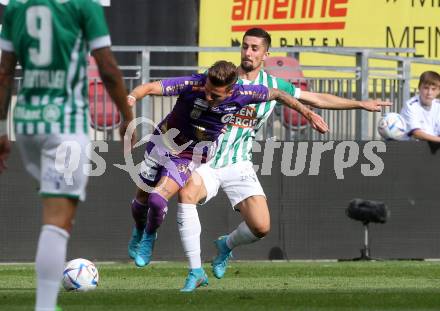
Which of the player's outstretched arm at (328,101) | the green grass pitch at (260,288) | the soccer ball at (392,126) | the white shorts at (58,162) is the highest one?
the player's outstretched arm at (328,101)

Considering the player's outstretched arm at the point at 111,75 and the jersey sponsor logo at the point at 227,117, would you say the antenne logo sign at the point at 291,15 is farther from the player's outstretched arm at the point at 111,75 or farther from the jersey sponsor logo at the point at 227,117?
the player's outstretched arm at the point at 111,75

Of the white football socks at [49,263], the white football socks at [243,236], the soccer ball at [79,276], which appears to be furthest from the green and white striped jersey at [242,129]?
the white football socks at [49,263]

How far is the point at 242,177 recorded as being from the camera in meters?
12.0

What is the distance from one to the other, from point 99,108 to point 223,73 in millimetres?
4689

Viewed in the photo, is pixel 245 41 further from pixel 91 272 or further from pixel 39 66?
pixel 39 66

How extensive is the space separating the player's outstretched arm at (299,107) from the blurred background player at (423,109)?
450 centimetres

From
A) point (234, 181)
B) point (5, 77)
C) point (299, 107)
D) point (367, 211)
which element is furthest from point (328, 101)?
point (5, 77)

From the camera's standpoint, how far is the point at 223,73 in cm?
1091

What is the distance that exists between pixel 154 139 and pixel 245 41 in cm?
→ 122

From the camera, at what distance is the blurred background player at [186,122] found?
36.4ft

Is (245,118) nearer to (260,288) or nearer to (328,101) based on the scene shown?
(328,101)

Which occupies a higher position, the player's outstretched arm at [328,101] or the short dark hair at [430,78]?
the short dark hair at [430,78]

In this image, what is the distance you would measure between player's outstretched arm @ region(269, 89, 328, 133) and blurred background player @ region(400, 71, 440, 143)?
4498 millimetres

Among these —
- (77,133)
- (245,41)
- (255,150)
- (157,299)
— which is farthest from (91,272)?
(255,150)
